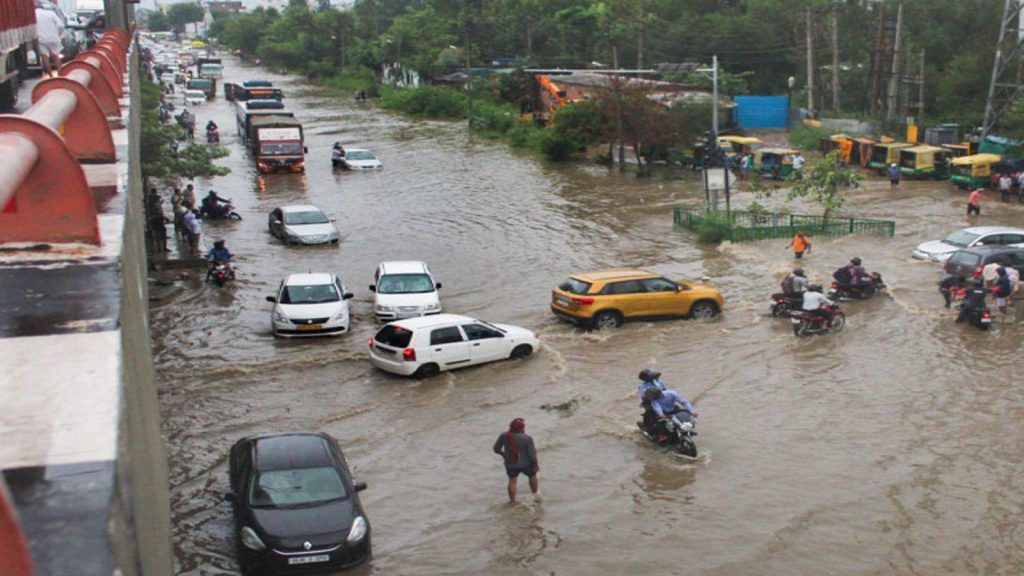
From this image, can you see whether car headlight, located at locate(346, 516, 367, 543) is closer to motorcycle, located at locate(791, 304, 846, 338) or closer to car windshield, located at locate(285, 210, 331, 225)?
motorcycle, located at locate(791, 304, 846, 338)

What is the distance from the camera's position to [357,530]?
11828 millimetres

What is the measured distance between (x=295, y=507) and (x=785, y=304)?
1390 cm

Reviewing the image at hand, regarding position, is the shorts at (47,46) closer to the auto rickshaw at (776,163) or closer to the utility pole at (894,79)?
the auto rickshaw at (776,163)

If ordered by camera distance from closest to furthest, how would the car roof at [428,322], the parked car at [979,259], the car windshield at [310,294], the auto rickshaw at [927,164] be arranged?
1. the car roof at [428,322]
2. the car windshield at [310,294]
3. the parked car at [979,259]
4. the auto rickshaw at [927,164]

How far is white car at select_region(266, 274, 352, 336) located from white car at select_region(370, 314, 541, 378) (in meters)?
2.09

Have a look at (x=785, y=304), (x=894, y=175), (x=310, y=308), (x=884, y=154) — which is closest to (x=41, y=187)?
(x=310, y=308)

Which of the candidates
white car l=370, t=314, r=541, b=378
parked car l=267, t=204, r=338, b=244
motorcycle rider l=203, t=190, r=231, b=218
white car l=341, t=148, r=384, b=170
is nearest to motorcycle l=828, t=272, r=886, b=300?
white car l=370, t=314, r=541, b=378

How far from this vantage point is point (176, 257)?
29531 millimetres

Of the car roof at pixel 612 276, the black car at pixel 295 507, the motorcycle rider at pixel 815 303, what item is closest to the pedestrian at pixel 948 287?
the motorcycle rider at pixel 815 303

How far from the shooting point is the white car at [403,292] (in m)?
23.0

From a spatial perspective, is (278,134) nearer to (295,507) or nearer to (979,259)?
(979,259)

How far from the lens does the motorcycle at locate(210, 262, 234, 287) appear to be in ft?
87.0

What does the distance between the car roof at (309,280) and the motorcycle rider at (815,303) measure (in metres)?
9.42

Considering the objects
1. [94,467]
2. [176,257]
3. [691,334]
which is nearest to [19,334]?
[94,467]
